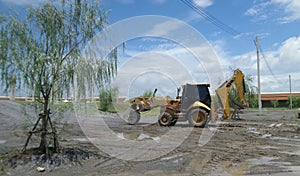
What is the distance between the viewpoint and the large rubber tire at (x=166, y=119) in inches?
621

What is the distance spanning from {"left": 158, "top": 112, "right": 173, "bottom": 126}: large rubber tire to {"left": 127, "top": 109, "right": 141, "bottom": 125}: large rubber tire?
2154 millimetres

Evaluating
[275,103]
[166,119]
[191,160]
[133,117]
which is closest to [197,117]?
[166,119]

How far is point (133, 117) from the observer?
17.9 meters

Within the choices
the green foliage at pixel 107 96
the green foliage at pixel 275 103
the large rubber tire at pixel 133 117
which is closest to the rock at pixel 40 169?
the green foliage at pixel 107 96

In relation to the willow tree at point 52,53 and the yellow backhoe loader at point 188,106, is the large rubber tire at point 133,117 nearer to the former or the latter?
the yellow backhoe loader at point 188,106

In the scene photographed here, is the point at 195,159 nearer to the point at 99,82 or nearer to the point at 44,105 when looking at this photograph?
the point at 99,82

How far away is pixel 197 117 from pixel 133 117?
4.39m

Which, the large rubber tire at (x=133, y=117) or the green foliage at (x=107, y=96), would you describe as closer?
the green foliage at (x=107, y=96)

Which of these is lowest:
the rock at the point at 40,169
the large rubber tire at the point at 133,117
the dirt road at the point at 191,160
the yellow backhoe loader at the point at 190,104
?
the dirt road at the point at 191,160

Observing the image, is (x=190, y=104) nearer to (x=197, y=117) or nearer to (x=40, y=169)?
(x=197, y=117)

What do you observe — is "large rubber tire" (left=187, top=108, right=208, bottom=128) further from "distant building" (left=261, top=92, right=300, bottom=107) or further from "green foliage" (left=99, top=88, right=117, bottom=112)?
"distant building" (left=261, top=92, right=300, bottom=107)

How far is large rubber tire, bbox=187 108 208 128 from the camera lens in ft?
50.1

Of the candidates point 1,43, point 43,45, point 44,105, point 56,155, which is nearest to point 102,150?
point 56,155

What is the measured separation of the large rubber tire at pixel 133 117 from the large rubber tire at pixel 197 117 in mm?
3773
